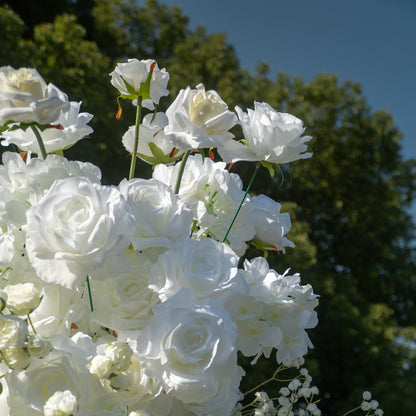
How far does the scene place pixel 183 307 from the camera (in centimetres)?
51

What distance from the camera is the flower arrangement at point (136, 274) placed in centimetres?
49

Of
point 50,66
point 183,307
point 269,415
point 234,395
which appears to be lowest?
point 50,66

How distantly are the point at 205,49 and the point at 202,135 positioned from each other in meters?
6.62

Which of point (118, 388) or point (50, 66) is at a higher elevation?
point (118, 388)

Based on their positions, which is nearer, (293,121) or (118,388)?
(118,388)

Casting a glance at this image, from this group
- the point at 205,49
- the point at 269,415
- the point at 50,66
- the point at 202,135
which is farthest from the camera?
the point at 205,49

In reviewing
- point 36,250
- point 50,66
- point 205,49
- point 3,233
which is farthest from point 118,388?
point 205,49

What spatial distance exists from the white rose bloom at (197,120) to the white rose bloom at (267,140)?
4cm

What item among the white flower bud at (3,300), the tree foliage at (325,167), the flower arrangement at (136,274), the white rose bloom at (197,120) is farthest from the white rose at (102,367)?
the tree foliage at (325,167)

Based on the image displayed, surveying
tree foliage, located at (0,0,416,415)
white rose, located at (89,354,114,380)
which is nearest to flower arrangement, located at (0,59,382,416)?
white rose, located at (89,354,114,380)

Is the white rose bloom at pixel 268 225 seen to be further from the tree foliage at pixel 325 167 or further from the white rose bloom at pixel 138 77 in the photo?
the tree foliage at pixel 325 167

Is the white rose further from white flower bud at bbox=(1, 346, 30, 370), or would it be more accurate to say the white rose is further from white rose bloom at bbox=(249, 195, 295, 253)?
white rose bloom at bbox=(249, 195, 295, 253)

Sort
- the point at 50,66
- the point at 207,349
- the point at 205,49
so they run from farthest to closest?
1. the point at 205,49
2. the point at 50,66
3. the point at 207,349

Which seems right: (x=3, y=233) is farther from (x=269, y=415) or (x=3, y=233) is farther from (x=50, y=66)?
(x=50, y=66)
